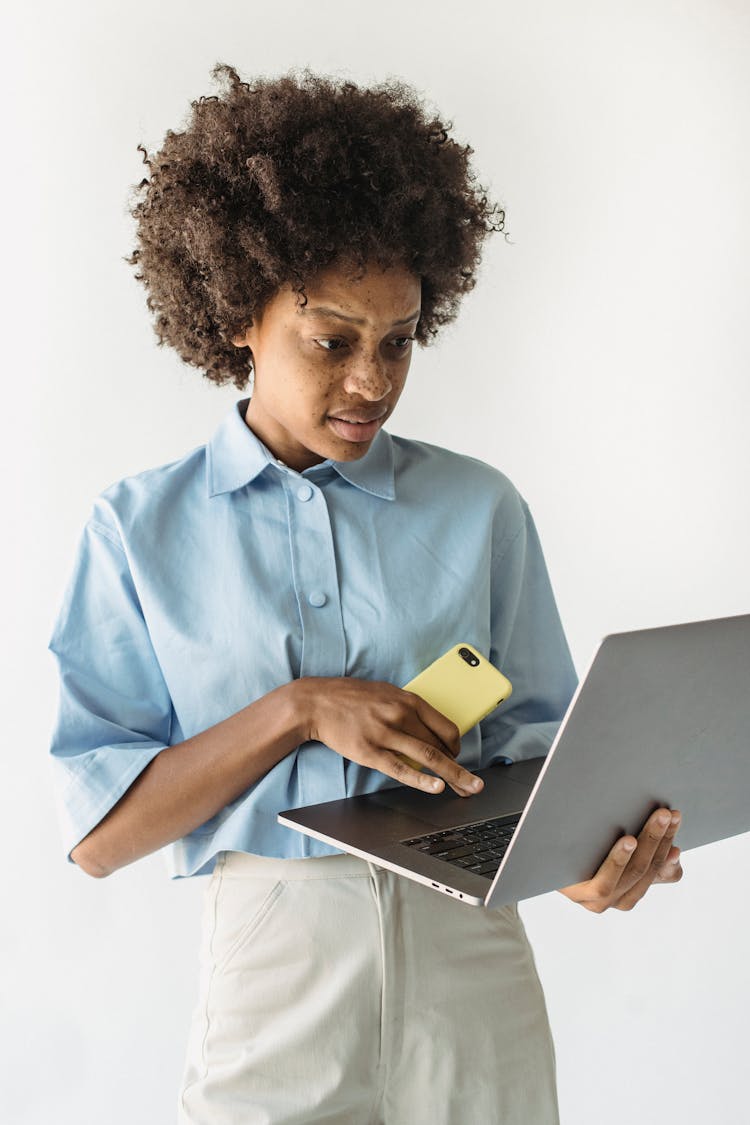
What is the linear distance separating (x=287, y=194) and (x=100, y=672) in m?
0.53

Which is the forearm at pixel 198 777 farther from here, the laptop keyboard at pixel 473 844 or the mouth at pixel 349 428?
the mouth at pixel 349 428

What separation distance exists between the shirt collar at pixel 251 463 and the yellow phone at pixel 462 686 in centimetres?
22

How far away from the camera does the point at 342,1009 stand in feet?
3.79

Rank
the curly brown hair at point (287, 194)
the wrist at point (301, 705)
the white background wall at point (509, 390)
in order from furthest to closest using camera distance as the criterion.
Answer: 1. the white background wall at point (509, 390)
2. the curly brown hair at point (287, 194)
3. the wrist at point (301, 705)

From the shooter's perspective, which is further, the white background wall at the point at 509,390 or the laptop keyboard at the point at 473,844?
the white background wall at the point at 509,390

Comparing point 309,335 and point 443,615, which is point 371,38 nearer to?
point 309,335

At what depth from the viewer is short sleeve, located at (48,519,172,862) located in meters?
1.24

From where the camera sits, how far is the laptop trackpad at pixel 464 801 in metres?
1.17

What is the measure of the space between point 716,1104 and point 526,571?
59.7 inches

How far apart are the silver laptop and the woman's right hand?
0.16 feet

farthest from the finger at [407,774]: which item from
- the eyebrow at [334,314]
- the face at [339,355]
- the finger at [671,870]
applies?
the eyebrow at [334,314]

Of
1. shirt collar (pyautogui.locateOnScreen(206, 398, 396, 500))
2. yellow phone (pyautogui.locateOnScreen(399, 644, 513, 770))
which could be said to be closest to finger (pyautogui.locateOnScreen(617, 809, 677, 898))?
yellow phone (pyautogui.locateOnScreen(399, 644, 513, 770))

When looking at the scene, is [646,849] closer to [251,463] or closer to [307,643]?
[307,643]

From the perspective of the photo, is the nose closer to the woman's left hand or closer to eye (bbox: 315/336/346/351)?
eye (bbox: 315/336/346/351)
